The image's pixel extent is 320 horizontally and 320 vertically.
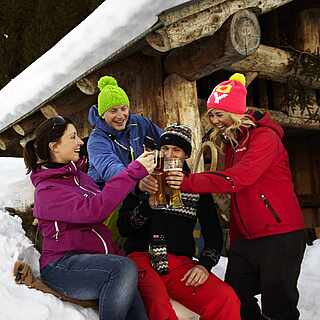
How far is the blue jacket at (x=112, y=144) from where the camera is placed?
3.42m

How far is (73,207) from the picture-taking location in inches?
101

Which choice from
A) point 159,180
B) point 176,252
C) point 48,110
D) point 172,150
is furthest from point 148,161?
point 48,110

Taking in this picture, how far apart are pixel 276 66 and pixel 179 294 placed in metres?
3.62

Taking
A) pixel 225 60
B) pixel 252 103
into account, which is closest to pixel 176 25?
pixel 225 60

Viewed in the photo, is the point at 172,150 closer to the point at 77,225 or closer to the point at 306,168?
the point at 77,225

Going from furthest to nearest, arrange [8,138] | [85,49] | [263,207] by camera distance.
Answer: [8,138], [85,49], [263,207]

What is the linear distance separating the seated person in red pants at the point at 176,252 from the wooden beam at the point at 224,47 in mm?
1586

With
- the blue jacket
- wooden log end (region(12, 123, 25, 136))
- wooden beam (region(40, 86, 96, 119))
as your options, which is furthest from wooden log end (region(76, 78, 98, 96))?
wooden log end (region(12, 123, 25, 136))

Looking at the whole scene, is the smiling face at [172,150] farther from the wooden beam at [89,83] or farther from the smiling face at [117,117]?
the wooden beam at [89,83]

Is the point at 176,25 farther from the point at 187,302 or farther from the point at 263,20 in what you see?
the point at 263,20

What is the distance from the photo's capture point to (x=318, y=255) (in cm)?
546

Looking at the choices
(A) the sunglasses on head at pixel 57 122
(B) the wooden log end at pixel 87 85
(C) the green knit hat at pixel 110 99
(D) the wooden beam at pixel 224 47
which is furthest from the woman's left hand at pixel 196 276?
(B) the wooden log end at pixel 87 85

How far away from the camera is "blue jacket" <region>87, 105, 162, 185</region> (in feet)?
11.2

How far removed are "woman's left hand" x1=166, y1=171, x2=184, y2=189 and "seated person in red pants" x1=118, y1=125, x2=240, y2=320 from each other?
310 millimetres
